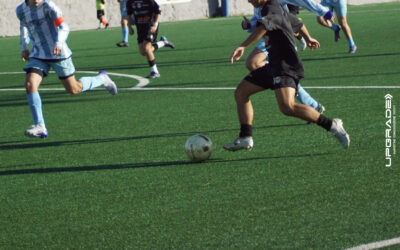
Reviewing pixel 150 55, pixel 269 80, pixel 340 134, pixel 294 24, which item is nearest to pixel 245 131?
pixel 269 80

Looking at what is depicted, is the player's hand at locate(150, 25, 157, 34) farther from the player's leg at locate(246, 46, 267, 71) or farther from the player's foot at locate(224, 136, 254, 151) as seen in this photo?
the player's foot at locate(224, 136, 254, 151)

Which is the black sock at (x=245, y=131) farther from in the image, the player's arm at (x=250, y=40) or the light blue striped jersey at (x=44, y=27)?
the light blue striped jersey at (x=44, y=27)

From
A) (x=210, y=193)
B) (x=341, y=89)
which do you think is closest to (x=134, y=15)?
(x=341, y=89)

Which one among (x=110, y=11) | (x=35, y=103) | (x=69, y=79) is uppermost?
(x=69, y=79)

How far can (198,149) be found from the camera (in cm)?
771

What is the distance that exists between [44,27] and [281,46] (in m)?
3.73

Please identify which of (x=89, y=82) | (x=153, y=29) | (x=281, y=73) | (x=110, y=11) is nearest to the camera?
(x=281, y=73)

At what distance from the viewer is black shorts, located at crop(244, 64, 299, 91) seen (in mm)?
7750

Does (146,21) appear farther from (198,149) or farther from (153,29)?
(198,149)

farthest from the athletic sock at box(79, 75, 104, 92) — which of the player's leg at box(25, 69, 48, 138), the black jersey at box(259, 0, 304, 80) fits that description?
the black jersey at box(259, 0, 304, 80)

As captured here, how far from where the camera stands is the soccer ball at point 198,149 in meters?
7.73

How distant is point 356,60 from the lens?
16.9m

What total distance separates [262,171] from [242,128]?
3.28 ft

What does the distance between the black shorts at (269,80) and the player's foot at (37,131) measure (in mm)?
2983
